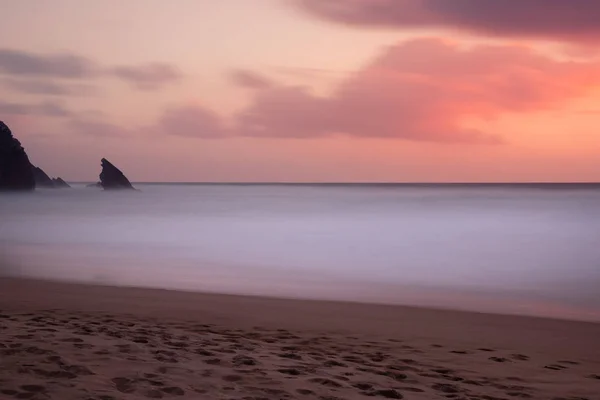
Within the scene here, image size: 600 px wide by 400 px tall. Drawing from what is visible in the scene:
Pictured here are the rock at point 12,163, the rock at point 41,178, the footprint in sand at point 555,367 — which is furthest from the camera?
the rock at point 41,178

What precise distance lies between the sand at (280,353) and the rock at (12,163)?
9243 cm

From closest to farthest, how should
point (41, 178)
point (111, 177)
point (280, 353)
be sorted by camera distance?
1. point (280, 353)
2. point (111, 177)
3. point (41, 178)

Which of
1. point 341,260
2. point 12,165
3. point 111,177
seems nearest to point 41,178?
point 111,177

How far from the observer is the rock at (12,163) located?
9306 cm

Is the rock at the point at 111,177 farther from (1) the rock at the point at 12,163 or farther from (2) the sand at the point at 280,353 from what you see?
(2) the sand at the point at 280,353

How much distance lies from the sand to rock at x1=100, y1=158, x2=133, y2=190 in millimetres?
121380

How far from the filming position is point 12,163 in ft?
312

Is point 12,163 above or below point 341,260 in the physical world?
above

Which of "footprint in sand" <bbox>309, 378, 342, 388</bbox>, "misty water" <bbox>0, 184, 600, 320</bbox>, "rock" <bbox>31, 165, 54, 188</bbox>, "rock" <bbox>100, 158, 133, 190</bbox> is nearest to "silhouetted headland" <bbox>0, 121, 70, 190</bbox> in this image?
"rock" <bbox>100, 158, 133, 190</bbox>

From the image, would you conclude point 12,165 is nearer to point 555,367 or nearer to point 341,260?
point 341,260

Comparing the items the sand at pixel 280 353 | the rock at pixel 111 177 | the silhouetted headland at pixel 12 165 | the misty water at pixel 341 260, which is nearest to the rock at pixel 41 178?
the rock at pixel 111 177

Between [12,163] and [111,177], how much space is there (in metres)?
32.8

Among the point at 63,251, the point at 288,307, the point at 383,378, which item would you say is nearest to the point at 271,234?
the point at 63,251

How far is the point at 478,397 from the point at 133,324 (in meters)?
4.57
